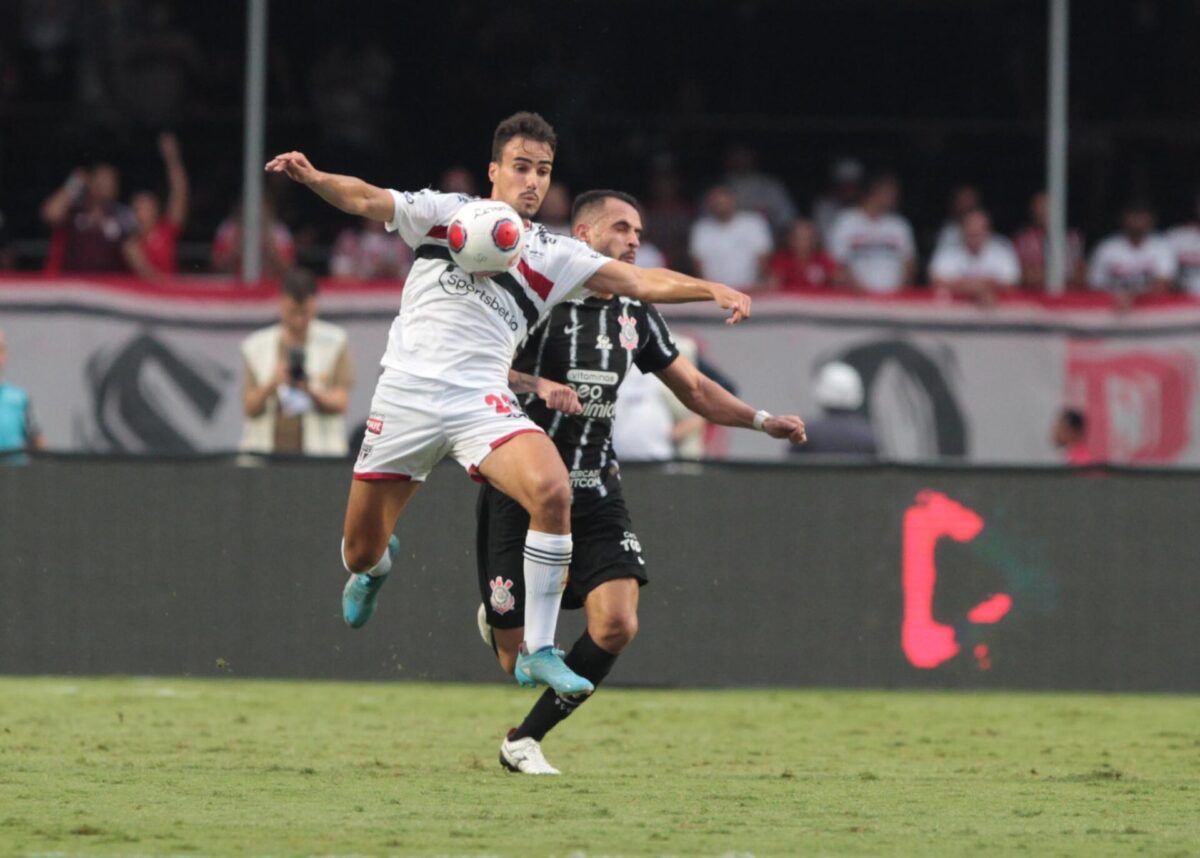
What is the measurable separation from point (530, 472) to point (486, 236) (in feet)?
2.97

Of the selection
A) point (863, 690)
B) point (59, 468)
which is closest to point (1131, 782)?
point (863, 690)

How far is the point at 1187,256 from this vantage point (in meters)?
17.5

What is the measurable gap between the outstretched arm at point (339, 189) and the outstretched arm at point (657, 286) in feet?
2.81

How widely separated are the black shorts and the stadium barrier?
11.6 ft

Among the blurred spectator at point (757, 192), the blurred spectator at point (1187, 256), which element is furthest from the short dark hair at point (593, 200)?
the blurred spectator at point (757, 192)

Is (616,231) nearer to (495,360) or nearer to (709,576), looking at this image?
(495,360)

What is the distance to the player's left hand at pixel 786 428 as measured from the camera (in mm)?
8953

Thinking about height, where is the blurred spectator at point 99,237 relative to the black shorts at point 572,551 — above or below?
above

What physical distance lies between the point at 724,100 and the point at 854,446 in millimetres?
7425

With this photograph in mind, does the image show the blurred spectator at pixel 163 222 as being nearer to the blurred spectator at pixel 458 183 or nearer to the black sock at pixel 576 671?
the blurred spectator at pixel 458 183

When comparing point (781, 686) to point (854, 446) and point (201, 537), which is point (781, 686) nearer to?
point (854, 446)

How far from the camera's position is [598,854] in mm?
6504

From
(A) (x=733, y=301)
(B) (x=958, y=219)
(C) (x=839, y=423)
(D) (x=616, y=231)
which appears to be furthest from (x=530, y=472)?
(B) (x=958, y=219)

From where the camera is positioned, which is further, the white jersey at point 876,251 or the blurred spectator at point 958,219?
the blurred spectator at point 958,219
